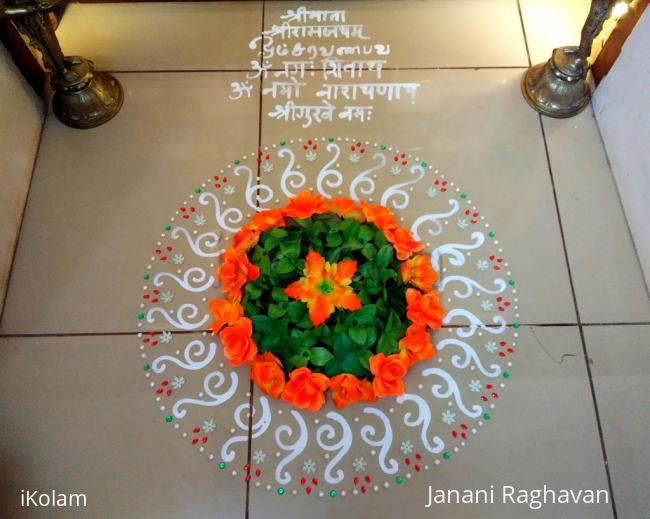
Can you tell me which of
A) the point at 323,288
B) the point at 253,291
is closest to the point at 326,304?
the point at 323,288

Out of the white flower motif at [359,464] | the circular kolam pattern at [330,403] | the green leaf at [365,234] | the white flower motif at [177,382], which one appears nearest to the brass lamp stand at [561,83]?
the circular kolam pattern at [330,403]

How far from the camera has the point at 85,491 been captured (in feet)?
2.91

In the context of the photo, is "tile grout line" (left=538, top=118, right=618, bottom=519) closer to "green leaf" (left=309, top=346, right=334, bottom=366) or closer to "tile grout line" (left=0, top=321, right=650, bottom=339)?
"tile grout line" (left=0, top=321, right=650, bottom=339)

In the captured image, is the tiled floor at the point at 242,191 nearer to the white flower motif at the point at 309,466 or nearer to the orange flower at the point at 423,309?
the white flower motif at the point at 309,466

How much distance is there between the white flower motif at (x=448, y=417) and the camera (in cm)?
92

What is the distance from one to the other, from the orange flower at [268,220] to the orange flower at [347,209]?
0.36 ft

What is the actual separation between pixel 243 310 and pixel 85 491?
401mm

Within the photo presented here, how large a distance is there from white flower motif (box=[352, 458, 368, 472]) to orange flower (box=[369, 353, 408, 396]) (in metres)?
0.12

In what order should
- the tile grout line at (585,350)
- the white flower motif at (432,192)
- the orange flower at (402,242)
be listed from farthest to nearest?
the white flower motif at (432,192)
the orange flower at (402,242)
the tile grout line at (585,350)

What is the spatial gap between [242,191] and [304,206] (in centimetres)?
16

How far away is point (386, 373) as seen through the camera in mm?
894

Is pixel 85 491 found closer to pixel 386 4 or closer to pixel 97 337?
pixel 97 337

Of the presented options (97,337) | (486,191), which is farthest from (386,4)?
(97,337)

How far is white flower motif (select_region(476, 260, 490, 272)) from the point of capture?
104 cm
